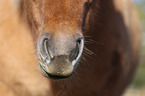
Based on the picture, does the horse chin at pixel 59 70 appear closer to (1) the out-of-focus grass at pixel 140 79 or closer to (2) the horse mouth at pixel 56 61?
(2) the horse mouth at pixel 56 61

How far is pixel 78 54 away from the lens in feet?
4.89

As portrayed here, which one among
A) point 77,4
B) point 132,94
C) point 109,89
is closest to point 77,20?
point 77,4

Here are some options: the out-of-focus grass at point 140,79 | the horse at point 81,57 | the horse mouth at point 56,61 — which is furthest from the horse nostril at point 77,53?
the out-of-focus grass at point 140,79

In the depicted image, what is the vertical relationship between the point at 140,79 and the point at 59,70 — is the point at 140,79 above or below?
below

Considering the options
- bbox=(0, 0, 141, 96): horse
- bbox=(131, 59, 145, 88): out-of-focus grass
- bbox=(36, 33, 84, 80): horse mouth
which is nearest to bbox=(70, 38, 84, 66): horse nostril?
bbox=(36, 33, 84, 80): horse mouth

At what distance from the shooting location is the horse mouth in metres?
1.43

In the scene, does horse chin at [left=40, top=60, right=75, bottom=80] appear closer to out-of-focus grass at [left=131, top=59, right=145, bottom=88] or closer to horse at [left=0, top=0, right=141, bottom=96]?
horse at [left=0, top=0, right=141, bottom=96]

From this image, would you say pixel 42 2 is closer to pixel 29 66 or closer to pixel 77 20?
pixel 77 20

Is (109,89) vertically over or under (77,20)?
under

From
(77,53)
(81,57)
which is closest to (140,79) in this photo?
(81,57)

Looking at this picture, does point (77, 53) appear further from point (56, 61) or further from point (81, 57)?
point (81, 57)

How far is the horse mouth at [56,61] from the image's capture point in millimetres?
1429

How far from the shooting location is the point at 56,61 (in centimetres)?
143

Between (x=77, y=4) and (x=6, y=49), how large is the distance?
1042 mm
